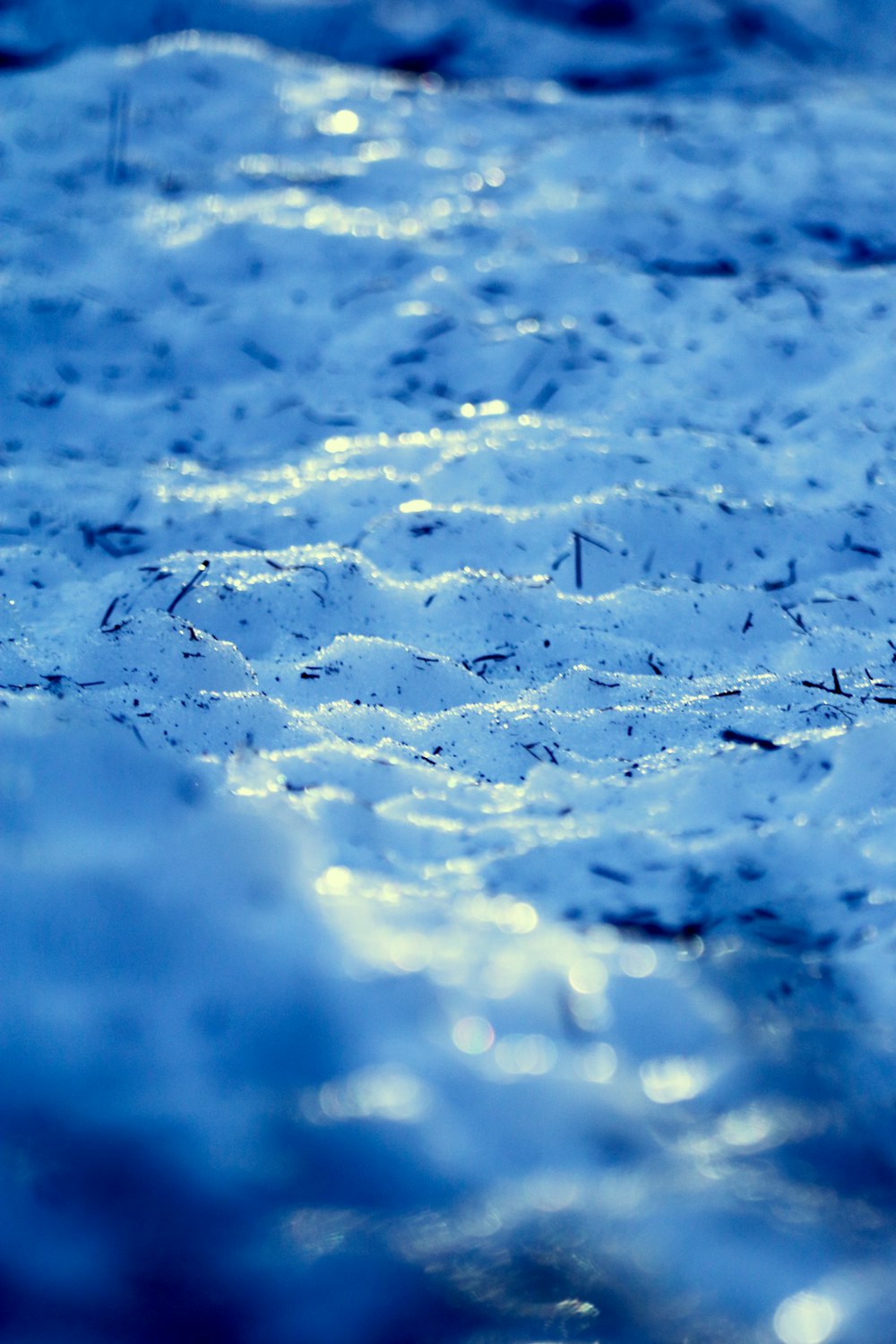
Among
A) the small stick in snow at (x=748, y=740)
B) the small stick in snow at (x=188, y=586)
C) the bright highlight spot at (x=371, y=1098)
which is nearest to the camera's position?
the bright highlight spot at (x=371, y=1098)

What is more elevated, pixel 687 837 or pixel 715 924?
pixel 687 837

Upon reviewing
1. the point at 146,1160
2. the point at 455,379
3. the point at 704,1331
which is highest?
the point at 455,379

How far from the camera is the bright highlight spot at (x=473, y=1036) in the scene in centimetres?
142

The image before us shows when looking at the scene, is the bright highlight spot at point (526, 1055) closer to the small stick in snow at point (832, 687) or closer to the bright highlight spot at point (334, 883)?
the bright highlight spot at point (334, 883)

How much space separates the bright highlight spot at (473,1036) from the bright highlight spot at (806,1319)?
0.48 metres

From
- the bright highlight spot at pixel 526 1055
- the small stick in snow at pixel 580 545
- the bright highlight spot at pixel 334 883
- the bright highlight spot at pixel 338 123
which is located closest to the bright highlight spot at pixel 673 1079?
the bright highlight spot at pixel 526 1055

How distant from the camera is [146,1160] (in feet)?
4.30

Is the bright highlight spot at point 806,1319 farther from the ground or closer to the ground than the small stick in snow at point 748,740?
closer to the ground

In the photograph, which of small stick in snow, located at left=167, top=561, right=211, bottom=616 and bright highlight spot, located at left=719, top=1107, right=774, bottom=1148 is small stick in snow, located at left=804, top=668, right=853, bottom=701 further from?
small stick in snow, located at left=167, top=561, right=211, bottom=616

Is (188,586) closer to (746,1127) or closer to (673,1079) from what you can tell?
(673,1079)

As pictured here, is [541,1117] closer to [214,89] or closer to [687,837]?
[687,837]

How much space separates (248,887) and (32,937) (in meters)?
0.31

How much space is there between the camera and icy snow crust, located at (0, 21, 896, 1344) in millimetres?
1274

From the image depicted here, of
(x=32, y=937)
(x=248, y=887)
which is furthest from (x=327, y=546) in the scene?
(x=32, y=937)
